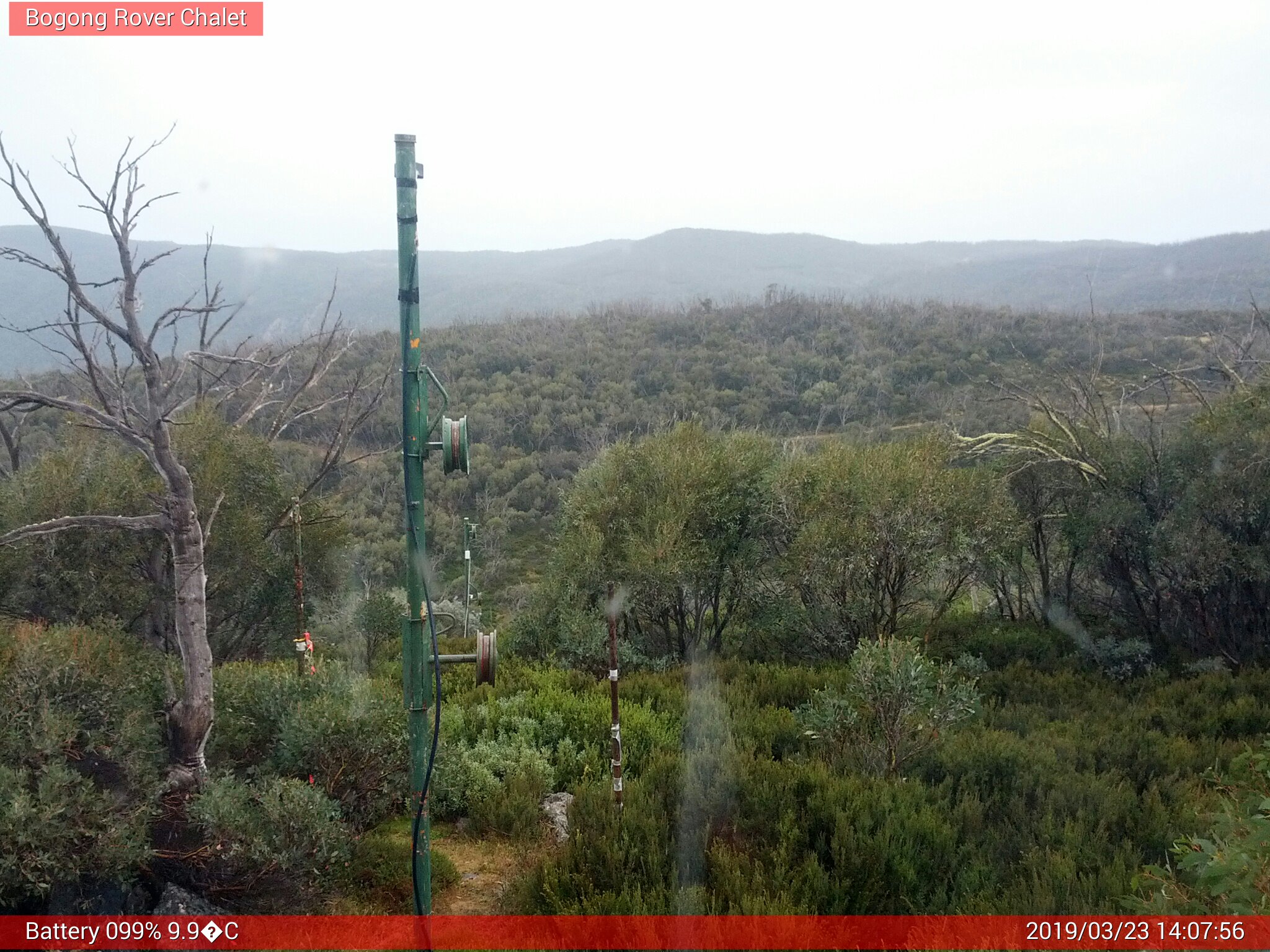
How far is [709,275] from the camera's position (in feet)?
444

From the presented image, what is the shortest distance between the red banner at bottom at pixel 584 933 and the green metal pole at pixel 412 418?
49.2 inches

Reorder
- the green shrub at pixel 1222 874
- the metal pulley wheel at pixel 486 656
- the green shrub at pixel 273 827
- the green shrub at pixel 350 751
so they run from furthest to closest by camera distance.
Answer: the green shrub at pixel 350 751 → the green shrub at pixel 273 827 → the metal pulley wheel at pixel 486 656 → the green shrub at pixel 1222 874

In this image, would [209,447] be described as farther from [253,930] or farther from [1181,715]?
[1181,715]

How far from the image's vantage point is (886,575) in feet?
43.1

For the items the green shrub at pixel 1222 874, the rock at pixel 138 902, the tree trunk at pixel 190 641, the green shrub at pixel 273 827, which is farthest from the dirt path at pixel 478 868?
the green shrub at pixel 1222 874

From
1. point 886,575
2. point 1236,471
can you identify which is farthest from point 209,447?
point 1236,471

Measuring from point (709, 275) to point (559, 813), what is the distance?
5250 inches

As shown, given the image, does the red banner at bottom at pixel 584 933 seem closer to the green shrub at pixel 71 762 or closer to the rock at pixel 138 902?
the rock at pixel 138 902

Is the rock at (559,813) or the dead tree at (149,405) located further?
the rock at (559,813)

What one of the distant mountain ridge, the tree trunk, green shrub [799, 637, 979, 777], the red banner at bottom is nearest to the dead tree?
the tree trunk

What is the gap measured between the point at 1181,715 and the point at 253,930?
10.3m

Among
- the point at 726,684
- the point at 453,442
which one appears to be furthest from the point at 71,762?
the point at 726,684

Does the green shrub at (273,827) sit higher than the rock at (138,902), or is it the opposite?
the green shrub at (273,827)

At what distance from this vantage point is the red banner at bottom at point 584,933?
4.67 metres
